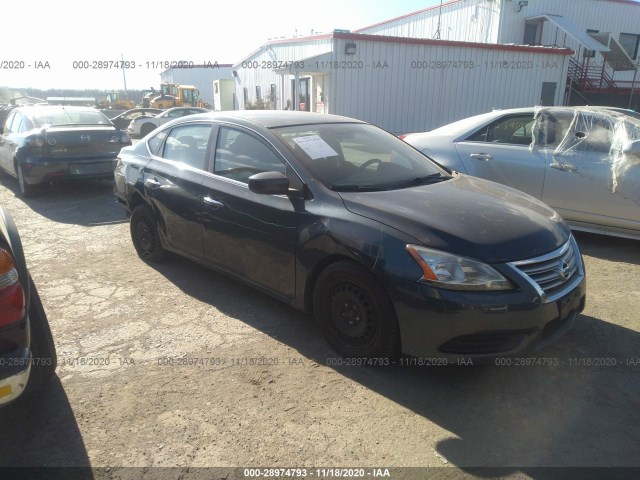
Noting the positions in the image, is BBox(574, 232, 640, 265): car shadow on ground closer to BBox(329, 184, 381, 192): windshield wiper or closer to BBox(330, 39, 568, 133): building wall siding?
BBox(329, 184, 381, 192): windshield wiper

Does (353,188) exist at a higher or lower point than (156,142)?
lower

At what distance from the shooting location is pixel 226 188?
12.3 feet

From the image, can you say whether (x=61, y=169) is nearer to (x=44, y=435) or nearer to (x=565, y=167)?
(x=44, y=435)

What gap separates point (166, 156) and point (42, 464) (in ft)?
9.54

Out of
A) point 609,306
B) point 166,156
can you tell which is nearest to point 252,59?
point 166,156

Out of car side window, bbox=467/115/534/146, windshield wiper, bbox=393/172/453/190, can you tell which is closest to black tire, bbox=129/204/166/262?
windshield wiper, bbox=393/172/453/190

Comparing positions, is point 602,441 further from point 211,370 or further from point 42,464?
point 42,464

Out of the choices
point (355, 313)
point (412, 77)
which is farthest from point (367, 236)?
point (412, 77)

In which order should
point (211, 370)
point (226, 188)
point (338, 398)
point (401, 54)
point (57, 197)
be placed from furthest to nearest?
point (401, 54)
point (57, 197)
point (226, 188)
point (211, 370)
point (338, 398)

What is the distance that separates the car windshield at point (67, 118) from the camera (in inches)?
320

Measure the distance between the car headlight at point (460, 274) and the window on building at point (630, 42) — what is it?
31.0 meters

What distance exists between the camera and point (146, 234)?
4.90 m

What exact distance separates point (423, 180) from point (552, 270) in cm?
117

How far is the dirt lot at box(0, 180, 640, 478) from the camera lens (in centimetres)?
237
